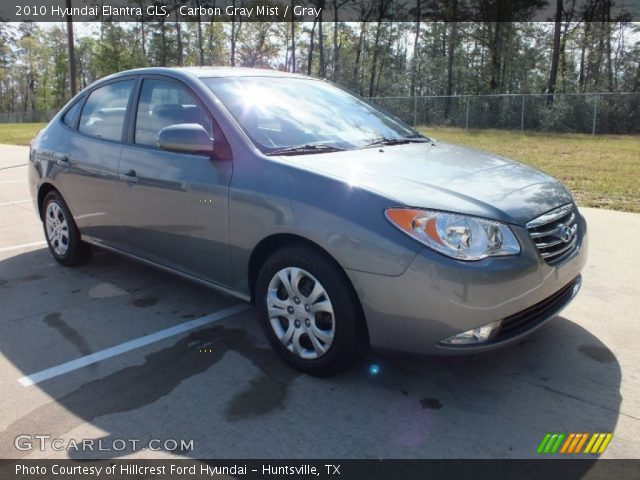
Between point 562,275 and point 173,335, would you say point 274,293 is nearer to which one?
point 173,335

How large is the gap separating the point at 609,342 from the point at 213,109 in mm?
2867

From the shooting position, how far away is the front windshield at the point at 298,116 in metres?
3.36

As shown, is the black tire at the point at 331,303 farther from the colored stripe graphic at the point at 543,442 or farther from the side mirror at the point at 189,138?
the colored stripe graphic at the point at 543,442

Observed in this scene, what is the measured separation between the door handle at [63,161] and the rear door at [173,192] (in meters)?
0.93

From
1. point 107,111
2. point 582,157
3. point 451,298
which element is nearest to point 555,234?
point 451,298

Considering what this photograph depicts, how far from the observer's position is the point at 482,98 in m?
24.0

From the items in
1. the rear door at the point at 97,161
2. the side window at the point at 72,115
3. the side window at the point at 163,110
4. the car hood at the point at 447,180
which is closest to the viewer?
the car hood at the point at 447,180

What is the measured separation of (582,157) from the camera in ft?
44.6

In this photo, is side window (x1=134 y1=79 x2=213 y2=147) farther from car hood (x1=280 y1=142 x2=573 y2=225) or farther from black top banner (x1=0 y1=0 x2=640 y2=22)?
black top banner (x1=0 y1=0 x2=640 y2=22)

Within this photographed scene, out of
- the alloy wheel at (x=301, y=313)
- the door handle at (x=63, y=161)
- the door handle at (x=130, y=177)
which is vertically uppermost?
the door handle at (x=63, y=161)

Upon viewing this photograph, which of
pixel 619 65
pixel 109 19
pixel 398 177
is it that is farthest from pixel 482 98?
pixel 109 19

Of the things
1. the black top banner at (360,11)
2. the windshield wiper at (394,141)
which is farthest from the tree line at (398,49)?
the windshield wiper at (394,141)

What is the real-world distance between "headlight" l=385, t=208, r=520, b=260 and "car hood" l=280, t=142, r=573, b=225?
0.05 meters
